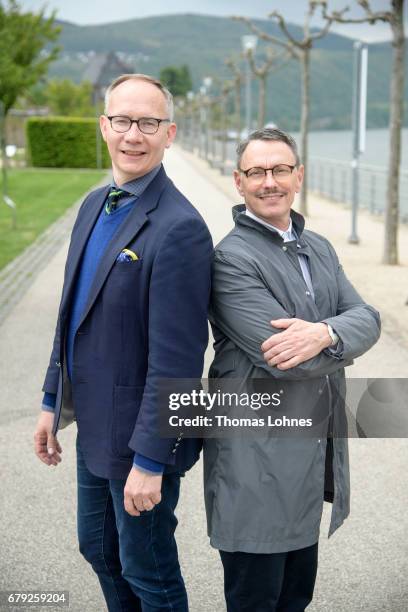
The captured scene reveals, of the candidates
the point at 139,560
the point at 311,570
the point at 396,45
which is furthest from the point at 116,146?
the point at 396,45

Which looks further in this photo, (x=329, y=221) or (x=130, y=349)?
(x=329, y=221)

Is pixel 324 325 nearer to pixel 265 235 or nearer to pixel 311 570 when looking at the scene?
pixel 265 235

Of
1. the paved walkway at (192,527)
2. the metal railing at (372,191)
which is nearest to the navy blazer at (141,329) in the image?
the paved walkway at (192,527)

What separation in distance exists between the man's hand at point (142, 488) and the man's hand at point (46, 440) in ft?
1.61

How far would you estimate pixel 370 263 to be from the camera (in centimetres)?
1293

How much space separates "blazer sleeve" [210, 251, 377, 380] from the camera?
2398 mm

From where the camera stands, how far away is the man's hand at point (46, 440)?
9.48ft

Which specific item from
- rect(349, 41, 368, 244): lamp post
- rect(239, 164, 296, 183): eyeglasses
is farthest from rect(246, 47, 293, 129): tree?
rect(239, 164, 296, 183): eyeglasses

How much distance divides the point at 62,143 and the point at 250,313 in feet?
138

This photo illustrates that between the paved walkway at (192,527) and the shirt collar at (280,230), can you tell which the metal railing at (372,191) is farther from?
the shirt collar at (280,230)

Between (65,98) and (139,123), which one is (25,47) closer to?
(65,98)

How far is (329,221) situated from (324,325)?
16973mm

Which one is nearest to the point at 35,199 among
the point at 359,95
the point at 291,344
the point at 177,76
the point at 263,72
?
the point at 263,72

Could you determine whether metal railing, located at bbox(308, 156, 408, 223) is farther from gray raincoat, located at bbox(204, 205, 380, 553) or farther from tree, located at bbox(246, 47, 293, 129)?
gray raincoat, located at bbox(204, 205, 380, 553)
